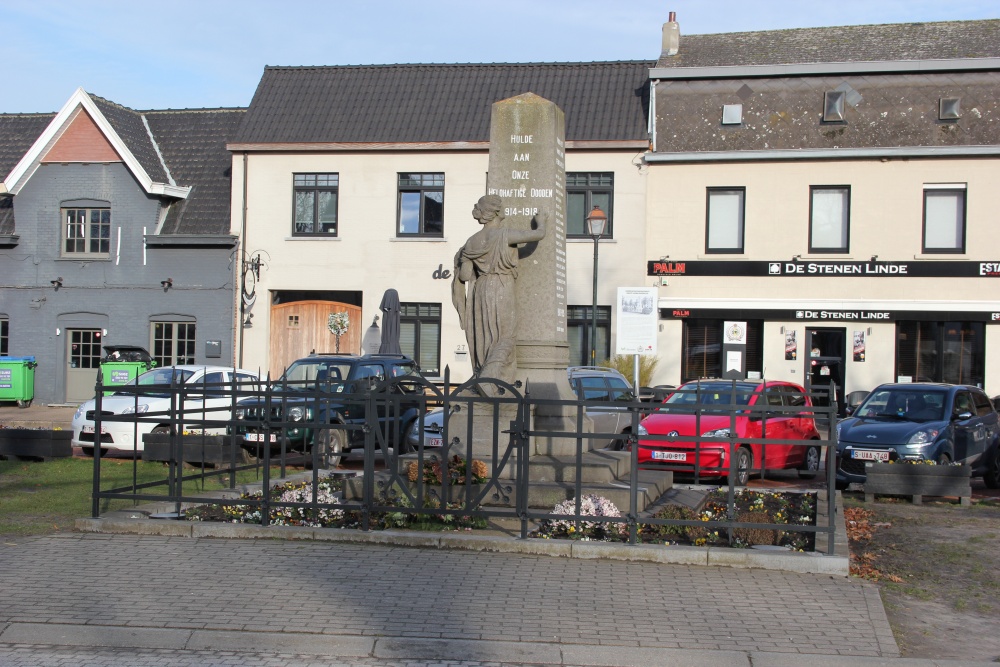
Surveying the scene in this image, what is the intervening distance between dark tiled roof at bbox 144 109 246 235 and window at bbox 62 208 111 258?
1.84 metres

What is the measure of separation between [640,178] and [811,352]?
6.28 metres

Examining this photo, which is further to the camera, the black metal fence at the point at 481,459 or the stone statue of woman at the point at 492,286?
the stone statue of woman at the point at 492,286

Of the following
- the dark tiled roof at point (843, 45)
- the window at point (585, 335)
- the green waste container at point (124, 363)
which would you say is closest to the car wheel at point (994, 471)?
the window at point (585, 335)

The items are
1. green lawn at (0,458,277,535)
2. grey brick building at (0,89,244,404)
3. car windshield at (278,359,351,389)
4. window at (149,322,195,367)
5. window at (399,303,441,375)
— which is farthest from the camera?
window at (149,322,195,367)

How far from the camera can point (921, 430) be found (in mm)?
15094

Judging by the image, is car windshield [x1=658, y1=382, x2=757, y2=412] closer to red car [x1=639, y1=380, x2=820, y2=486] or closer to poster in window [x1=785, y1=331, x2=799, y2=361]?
red car [x1=639, y1=380, x2=820, y2=486]

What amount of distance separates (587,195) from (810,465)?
13.1 metres

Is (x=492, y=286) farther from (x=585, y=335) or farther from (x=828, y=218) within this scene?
(x=828, y=218)

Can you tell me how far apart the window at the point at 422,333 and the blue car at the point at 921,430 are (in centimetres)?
1411

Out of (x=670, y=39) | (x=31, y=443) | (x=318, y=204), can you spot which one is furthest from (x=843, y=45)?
(x=31, y=443)

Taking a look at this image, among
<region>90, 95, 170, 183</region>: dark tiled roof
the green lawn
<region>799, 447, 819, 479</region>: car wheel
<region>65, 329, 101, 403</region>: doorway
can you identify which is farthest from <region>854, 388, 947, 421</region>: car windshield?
<region>65, 329, 101, 403</region>: doorway

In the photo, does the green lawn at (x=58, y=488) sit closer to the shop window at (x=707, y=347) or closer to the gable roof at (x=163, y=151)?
the gable roof at (x=163, y=151)

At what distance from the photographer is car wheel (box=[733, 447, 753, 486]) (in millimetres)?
14938

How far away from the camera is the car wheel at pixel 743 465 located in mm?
14938
